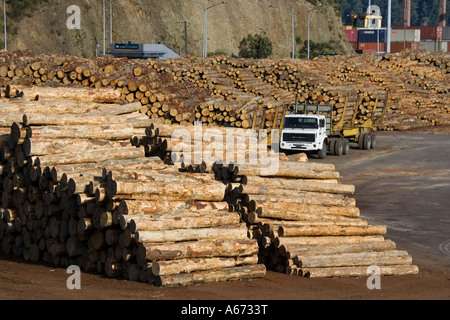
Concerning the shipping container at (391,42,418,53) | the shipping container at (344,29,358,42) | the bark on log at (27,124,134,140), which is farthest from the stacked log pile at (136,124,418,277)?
the shipping container at (344,29,358,42)

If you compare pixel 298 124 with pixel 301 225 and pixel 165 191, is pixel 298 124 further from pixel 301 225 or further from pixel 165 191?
pixel 165 191

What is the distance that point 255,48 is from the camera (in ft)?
347

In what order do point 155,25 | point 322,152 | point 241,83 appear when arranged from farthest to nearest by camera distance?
point 155,25 → point 241,83 → point 322,152

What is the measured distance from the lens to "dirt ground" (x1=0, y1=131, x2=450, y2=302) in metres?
14.0

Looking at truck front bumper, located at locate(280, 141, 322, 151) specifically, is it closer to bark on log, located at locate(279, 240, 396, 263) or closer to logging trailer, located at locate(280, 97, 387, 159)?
logging trailer, located at locate(280, 97, 387, 159)

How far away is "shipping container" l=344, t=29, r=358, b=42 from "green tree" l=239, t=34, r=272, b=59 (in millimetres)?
56094

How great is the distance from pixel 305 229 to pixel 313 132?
20052 millimetres

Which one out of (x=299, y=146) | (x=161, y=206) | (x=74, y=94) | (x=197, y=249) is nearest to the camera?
(x=197, y=249)

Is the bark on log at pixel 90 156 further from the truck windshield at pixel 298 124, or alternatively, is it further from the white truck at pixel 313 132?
the truck windshield at pixel 298 124

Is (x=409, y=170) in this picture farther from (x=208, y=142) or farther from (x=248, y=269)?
(x=248, y=269)

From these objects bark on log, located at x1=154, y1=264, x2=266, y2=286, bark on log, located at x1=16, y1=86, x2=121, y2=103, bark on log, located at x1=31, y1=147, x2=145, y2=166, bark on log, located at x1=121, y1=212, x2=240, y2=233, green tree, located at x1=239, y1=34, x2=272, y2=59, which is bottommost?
bark on log, located at x1=154, y1=264, x2=266, y2=286

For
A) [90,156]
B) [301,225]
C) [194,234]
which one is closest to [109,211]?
[194,234]

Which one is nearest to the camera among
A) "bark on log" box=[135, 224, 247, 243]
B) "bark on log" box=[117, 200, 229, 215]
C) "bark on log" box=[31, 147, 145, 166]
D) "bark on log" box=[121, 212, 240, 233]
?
"bark on log" box=[135, 224, 247, 243]

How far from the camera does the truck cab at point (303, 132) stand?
121 feet
